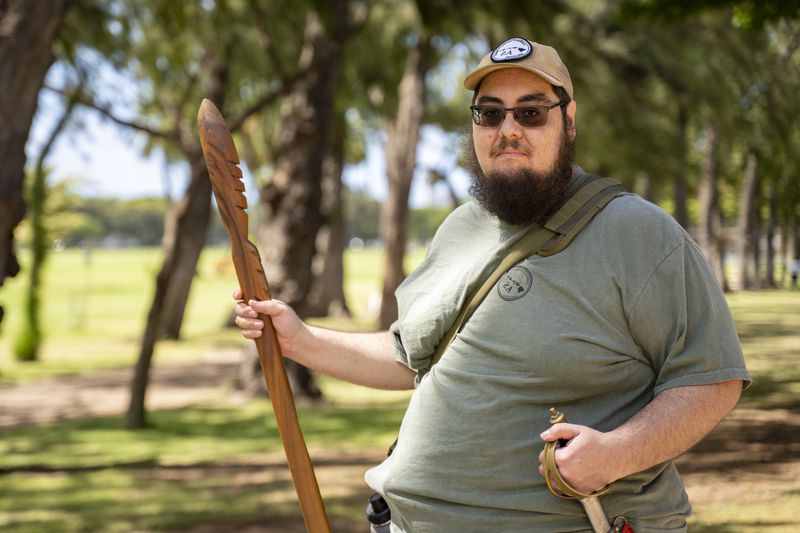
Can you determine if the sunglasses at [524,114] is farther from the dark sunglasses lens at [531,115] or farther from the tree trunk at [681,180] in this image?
the tree trunk at [681,180]

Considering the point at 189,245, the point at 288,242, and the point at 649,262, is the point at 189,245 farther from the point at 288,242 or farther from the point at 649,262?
the point at 649,262

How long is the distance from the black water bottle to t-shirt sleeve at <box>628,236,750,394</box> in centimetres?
74

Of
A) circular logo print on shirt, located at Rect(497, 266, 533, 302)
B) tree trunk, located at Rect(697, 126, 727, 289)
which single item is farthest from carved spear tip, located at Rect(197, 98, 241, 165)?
tree trunk, located at Rect(697, 126, 727, 289)

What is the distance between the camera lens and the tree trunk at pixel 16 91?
433 cm

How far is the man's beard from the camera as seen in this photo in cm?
208

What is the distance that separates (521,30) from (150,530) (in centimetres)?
770

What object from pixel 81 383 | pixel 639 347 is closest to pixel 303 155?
pixel 81 383

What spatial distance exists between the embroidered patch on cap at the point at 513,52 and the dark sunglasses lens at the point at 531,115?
0.11 m

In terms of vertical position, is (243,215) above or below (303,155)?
below

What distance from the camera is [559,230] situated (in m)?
1.98

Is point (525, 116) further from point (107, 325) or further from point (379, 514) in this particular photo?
point (107, 325)

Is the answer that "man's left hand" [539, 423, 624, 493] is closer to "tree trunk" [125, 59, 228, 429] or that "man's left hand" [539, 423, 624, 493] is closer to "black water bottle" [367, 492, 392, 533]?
"black water bottle" [367, 492, 392, 533]

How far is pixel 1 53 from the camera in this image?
4344 millimetres

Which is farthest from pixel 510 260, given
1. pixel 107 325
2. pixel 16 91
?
pixel 107 325
